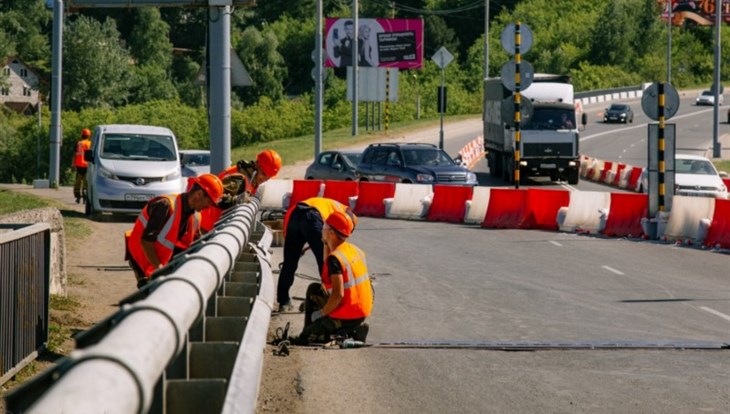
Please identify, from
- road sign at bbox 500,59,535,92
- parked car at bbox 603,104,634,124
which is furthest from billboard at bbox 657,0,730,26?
road sign at bbox 500,59,535,92

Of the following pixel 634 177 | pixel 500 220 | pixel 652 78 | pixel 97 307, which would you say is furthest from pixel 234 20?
pixel 97 307

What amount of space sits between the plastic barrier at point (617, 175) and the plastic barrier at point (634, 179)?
38.7 inches

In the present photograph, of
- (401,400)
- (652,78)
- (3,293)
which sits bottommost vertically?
(401,400)

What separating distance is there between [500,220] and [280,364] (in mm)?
18172

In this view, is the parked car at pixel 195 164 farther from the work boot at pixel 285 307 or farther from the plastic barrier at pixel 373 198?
the work boot at pixel 285 307

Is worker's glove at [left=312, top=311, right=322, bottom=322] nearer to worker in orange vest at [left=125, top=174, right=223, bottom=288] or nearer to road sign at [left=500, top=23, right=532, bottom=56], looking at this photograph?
worker in orange vest at [left=125, top=174, right=223, bottom=288]

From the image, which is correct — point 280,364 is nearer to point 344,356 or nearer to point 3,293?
point 344,356

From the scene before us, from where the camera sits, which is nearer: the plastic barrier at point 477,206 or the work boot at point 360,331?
the work boot at point 360,331

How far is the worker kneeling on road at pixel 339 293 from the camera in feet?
39.5

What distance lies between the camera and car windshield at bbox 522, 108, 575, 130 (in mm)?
44594

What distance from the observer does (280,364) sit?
12148mm

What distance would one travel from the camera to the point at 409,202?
32.8 meters

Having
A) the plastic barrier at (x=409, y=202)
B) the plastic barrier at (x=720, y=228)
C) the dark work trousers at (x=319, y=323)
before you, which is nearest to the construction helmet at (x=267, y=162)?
the dark work trousers at (x=319, y=323)

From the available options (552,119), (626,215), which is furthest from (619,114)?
(626,215)
